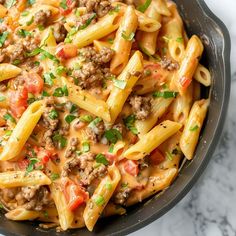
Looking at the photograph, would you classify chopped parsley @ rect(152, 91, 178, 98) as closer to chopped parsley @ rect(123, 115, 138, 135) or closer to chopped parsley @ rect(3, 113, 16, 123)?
chopped parsley @ rect(123, 115, 138, 135)

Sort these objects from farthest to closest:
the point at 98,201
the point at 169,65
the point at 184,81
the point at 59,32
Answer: the point at 59,32
the point at 169,65
the point at 184,81
the point at 98,201

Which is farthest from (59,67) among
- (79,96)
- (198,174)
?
(198,174)

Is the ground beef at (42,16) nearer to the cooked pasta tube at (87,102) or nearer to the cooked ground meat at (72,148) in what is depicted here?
the cooked pasta tube at (87,102)

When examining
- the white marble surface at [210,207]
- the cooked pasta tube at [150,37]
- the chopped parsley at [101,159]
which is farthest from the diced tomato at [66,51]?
the white marble surface at [210,207]

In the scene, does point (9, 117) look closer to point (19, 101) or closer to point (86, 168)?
point (19, 101)

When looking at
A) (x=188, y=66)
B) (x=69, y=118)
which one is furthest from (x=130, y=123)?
(x=188, y=66)

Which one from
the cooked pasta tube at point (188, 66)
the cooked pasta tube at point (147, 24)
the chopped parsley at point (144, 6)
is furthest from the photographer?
the chopped parsley at point (144, 6)

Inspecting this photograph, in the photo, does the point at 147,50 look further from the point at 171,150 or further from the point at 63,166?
the point at 63,166
